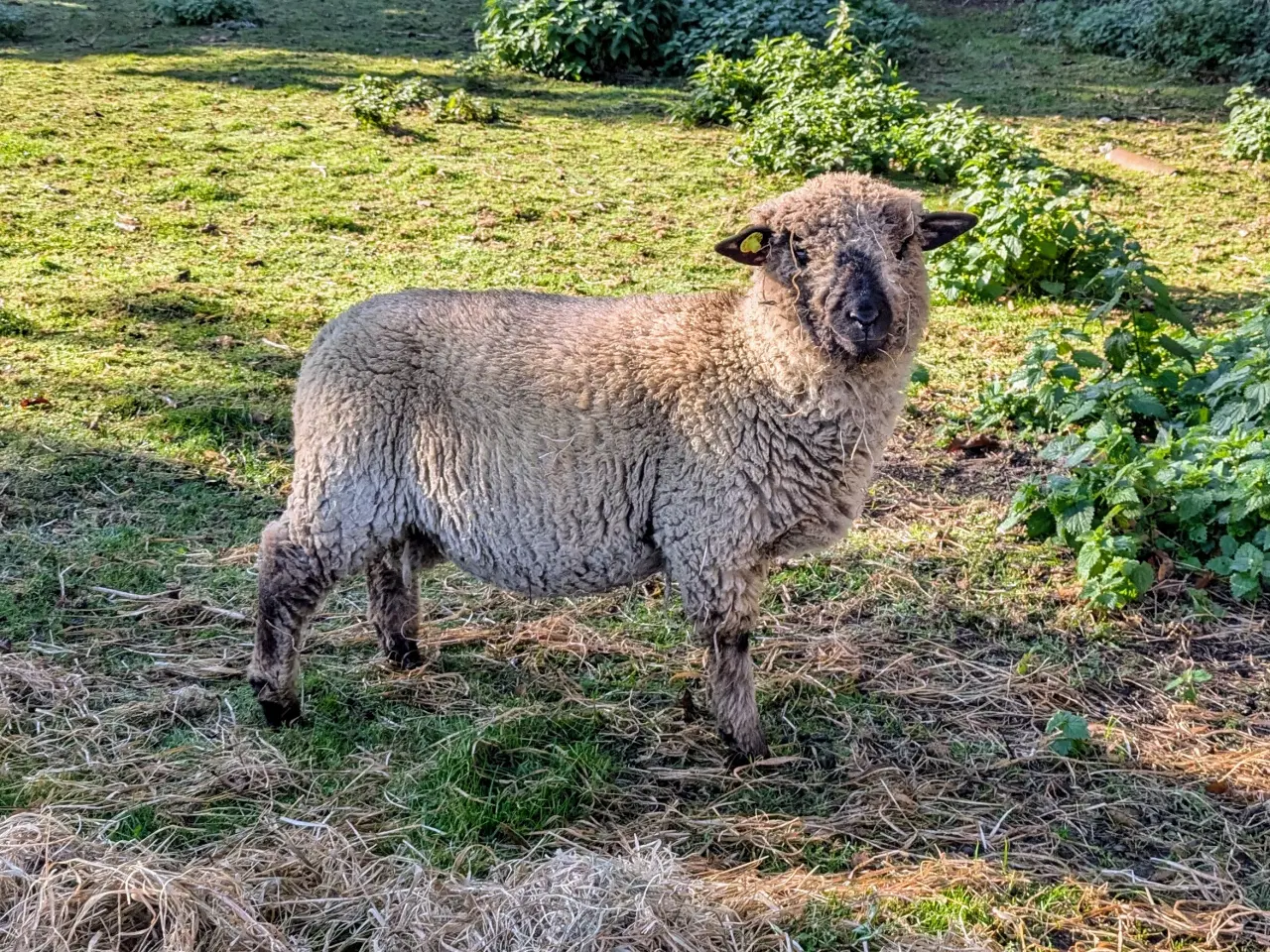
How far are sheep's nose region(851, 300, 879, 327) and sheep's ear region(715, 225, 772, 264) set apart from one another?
40 cm

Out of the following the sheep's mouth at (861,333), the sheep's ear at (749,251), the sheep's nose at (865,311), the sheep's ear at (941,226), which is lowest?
the sheep's mouth at (861,333)

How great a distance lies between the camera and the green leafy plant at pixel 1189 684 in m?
4.62

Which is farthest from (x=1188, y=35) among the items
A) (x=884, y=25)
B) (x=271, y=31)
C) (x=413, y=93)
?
(x=271, y=31)

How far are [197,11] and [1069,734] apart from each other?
13434 millimetres

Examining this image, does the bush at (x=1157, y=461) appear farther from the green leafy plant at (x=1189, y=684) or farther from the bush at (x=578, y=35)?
the bush at (x=578, y=35)

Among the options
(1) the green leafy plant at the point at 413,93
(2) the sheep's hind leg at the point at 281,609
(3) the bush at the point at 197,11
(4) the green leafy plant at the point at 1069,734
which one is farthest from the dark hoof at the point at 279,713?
(3) the bush at the point at 197,11

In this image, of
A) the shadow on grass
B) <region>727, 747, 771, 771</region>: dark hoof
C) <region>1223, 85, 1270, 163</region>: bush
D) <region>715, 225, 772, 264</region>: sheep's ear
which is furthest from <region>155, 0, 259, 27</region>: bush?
<region>727, 747, 771, 771</region>: dark hoof

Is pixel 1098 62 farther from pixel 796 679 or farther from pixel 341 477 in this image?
pixel 341 477

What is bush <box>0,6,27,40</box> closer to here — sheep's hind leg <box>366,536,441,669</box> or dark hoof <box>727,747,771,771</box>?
sheep's hind leg <box>366,536,441,669</box>

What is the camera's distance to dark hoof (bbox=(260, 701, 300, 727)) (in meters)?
4.40

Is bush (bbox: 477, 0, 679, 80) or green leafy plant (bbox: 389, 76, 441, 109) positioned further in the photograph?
bush (bbox: 477, 0, 679, 80)

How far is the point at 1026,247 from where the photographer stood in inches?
320

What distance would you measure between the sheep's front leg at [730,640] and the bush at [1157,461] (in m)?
1.75

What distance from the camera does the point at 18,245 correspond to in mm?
8453
